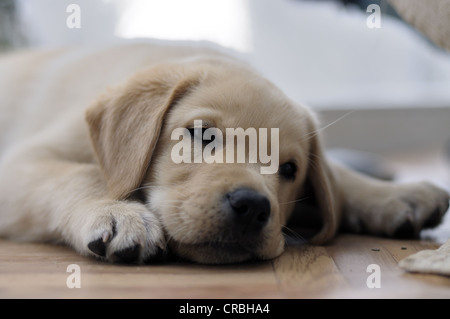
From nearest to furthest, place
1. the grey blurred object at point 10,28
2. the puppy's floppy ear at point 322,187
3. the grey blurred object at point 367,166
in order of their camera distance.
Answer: the puppy's floppy ear at point 322,187 → the grey blurred object at point 367,166 → the grey blurred object at point 10,28

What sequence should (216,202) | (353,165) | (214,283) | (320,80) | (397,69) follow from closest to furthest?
(214,283), (216,202), (353,165), (320,80), (397,69)

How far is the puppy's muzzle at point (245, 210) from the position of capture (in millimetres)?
1760

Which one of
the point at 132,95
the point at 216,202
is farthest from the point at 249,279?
the point at 132,95

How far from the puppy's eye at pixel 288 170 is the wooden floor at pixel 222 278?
300 mm

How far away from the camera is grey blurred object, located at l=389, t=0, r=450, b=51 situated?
2262mm

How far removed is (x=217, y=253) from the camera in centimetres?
186

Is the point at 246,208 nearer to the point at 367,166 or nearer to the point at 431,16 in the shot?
the point at 431,16

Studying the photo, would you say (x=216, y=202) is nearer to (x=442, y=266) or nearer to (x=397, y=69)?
(x=442, y=266)

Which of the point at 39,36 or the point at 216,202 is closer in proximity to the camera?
the point at 216,202

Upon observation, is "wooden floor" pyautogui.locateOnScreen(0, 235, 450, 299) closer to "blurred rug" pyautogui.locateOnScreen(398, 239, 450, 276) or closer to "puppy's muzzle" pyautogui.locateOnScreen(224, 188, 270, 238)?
"blurred rug" pyautogui.locateOnScreen(398, 239, 450, 276)

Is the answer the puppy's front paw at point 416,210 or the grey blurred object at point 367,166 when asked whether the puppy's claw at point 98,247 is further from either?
the grey blurred object at point 367,166

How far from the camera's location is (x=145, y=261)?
1.86 meters

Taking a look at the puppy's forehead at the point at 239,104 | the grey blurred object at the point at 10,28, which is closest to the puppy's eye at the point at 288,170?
the puppy's forehead at the point at 239,104
